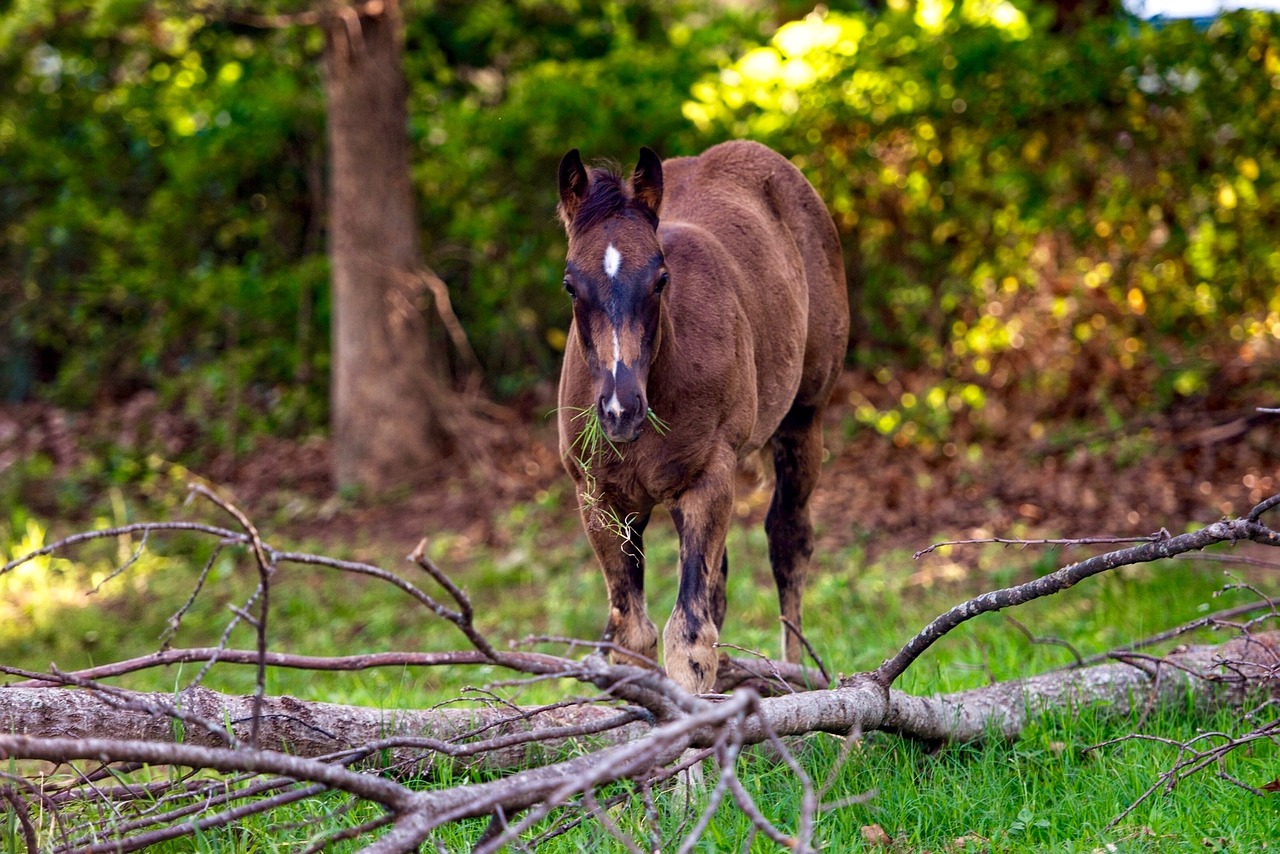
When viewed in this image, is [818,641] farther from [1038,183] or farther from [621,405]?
[1038,183]

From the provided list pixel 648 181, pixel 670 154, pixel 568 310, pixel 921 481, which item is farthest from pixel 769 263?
pixel 568 310

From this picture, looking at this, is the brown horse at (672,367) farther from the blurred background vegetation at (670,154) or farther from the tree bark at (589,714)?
the blurred background vegetation at (670,154)

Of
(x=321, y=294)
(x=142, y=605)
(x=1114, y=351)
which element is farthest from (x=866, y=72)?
(x=142, y=605)

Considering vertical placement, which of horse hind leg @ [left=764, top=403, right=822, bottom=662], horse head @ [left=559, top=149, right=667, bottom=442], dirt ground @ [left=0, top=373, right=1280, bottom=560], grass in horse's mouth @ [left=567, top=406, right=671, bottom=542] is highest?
horse head @ [left=559, top=149, right=667, bottom=442]

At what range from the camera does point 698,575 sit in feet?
13.9

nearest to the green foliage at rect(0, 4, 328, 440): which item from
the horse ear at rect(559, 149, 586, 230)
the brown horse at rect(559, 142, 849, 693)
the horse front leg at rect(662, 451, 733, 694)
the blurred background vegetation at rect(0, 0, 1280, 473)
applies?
the blurred background vegetation at rect(0, 0, 1280, 473)

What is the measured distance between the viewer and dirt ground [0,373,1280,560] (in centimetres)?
816

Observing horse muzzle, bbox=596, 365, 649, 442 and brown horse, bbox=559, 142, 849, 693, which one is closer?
horse muzzle, bbox=596, 365, 649, 442

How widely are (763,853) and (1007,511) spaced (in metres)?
5.64

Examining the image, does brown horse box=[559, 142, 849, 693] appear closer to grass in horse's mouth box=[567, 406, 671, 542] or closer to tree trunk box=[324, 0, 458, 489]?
grass in horse's mouth box=[567, 406, 671, 542]

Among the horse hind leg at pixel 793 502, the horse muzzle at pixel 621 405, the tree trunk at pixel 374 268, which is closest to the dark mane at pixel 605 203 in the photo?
the horse muzzle at pixel 621 405

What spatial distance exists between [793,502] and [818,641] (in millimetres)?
1022

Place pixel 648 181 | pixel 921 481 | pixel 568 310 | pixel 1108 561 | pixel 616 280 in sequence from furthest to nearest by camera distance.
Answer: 1. pixel 568 310
2. pixel 921 481
3. pixel 648 181
4. pixel 616 280
5. pixel 1108 561

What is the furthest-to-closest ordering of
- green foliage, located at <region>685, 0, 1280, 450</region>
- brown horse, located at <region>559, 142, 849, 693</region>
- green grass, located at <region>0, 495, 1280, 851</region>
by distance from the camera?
green foliage, located at <region>685, 0, 1280, 450</region> → brown horse, located at <region>559, 142, 849, 693</region> → green grass, located at <region>0, 495, 1280, 851</region>
